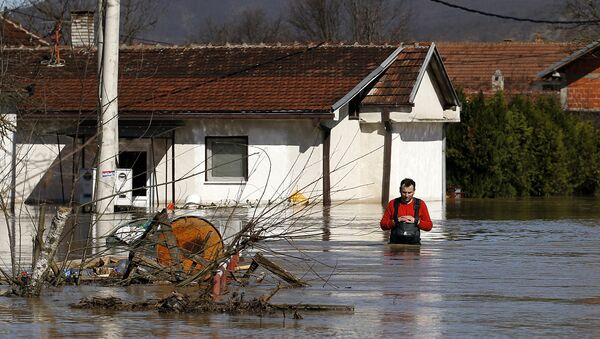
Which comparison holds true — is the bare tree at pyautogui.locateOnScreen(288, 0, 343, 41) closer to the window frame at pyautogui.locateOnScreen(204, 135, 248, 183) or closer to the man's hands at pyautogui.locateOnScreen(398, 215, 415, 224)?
the window frame at pyautogui.locateOnScreen(204, 135, 248, 183)

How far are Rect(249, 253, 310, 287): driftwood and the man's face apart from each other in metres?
4.42

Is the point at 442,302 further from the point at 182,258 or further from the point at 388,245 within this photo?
the point at 388,245

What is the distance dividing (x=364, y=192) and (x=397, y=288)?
23565 mm

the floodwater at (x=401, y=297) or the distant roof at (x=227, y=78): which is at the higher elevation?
the distant roof at (x=227, y=78)

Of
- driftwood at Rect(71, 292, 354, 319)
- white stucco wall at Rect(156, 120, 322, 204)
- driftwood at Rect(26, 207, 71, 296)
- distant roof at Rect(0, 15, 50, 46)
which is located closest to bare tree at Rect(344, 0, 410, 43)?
distant roof at Rect(0, 15, 50, 46)

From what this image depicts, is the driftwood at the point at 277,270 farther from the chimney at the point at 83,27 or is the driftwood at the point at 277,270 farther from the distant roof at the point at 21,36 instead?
the distant roof at the point at 21,36

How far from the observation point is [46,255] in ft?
45.2

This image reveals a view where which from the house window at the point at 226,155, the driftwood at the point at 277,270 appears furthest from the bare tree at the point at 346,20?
the driftwood at the point at 277,270

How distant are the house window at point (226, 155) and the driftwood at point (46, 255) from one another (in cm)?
2390

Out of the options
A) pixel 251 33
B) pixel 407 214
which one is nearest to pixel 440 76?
pixel 407 214

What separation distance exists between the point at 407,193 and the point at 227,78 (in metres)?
20.1

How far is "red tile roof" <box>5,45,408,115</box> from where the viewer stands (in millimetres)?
A: 37031

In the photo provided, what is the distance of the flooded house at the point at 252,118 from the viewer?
1451 inches

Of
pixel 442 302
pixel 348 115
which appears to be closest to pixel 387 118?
pixel 348 115
